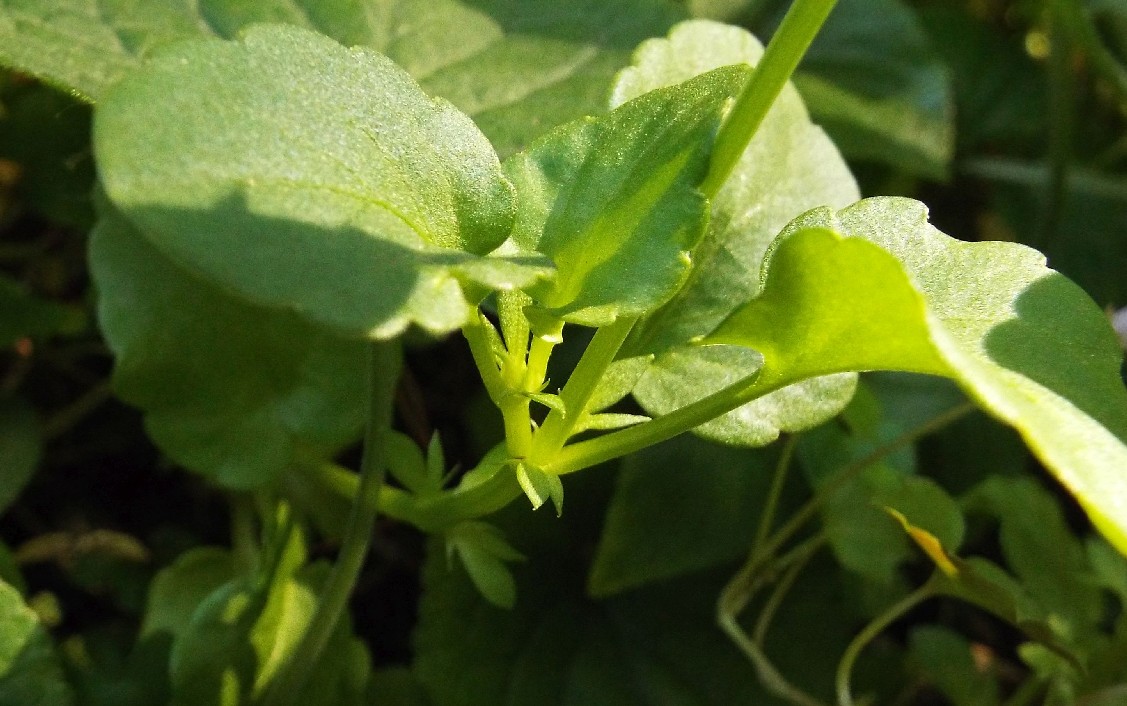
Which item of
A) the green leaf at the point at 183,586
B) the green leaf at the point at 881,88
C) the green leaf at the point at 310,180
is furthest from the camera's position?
the green leaf at the point at 881,88

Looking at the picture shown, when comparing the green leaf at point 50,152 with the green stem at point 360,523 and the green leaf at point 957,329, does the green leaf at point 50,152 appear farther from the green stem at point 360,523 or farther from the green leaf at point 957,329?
the green leaf at point 957,329

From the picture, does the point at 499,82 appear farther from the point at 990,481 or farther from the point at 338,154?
the point at 990,481

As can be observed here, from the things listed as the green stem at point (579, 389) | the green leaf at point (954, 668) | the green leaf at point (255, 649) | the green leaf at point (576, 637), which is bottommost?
the green leaf at point (576, 637)

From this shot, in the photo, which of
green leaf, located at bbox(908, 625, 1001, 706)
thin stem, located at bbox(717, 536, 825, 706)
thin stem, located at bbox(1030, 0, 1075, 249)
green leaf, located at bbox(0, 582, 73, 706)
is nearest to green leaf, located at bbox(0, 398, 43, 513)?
green leaf, located at bbox(0, 582, 73, 706)

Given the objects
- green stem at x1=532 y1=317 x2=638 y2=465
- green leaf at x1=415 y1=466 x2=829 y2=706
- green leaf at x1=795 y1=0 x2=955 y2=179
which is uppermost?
green stem at x1=532 y1=317 x2=638 y2=465

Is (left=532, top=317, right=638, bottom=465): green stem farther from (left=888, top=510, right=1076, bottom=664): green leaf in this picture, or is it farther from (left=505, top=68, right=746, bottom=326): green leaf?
(left=888, top=510, right=1076, bottom=664): green leaf

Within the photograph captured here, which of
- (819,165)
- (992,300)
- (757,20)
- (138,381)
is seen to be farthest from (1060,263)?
(138,381)

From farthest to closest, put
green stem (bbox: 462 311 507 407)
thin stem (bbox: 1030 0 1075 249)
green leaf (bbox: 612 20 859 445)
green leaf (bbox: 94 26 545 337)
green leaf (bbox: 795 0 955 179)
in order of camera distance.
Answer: thin stem (bbox: 1030 0 1075 249) → green leaf (bbox: 795 0 955 179) → green leaf (bbox: 612 20 859 445) → green stem (bbox: 462 311 507 407) → green leaf (bbox: 94 26 545 337)

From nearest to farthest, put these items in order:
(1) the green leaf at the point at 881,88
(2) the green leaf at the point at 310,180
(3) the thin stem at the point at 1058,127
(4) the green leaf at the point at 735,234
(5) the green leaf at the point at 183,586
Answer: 1. (2) the green leaf at the point at 310,180
2. (4) the green leaf at the point at 735,234
3. (5) the green leaf at the point at 183,586
4. (1) the green leaf at the point at 881,88
5. (3) the thin stem at the point at 1058,127

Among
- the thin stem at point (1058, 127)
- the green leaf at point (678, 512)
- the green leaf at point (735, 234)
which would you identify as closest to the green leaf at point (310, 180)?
the green leaf at point (735, 234)
